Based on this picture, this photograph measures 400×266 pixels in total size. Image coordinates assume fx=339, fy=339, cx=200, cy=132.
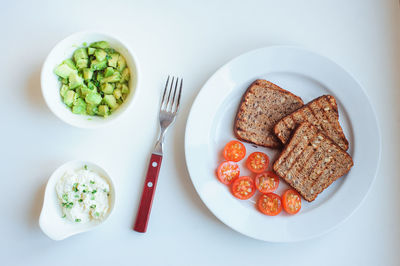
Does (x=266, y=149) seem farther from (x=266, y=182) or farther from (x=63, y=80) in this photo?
(x=63, y=80)

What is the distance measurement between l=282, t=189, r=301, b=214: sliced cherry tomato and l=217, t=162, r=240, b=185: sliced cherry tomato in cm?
36

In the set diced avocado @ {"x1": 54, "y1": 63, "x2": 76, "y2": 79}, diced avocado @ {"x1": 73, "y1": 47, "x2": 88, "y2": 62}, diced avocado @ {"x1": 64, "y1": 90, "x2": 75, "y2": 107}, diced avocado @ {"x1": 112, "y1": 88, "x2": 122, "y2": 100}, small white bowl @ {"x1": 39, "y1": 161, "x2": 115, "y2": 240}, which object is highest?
diced avocado @ {"x1": 73, "y1": 47, "x2": 88, "y2": 62}

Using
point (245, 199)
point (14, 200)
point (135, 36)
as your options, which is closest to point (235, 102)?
point (245, 199)

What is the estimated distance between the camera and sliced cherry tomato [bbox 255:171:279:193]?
224 centimetres

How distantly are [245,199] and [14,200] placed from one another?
1552 millimetres

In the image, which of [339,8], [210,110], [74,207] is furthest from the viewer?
[339,8]

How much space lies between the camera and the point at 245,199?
226 cm

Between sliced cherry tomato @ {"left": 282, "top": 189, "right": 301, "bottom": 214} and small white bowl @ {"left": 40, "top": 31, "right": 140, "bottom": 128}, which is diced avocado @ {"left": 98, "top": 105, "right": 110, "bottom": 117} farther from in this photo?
sliced cherry tomato @ {"left": 282, "top": 189, "right": 301, "bottom": 214}

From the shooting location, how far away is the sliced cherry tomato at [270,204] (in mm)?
2230

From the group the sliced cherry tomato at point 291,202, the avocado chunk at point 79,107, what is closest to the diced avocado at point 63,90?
the avocado chunk at point 79,107

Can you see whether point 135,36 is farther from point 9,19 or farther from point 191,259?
point 191,259

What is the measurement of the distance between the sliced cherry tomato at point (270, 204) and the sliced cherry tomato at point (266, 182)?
0.05 m

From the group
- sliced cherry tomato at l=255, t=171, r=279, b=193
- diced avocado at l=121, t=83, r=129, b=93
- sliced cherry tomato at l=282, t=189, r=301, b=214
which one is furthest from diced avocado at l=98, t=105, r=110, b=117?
sliced cherry tomato at l=282, t=189, r=301, b=214

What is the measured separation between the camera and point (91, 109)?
6.97 ft
